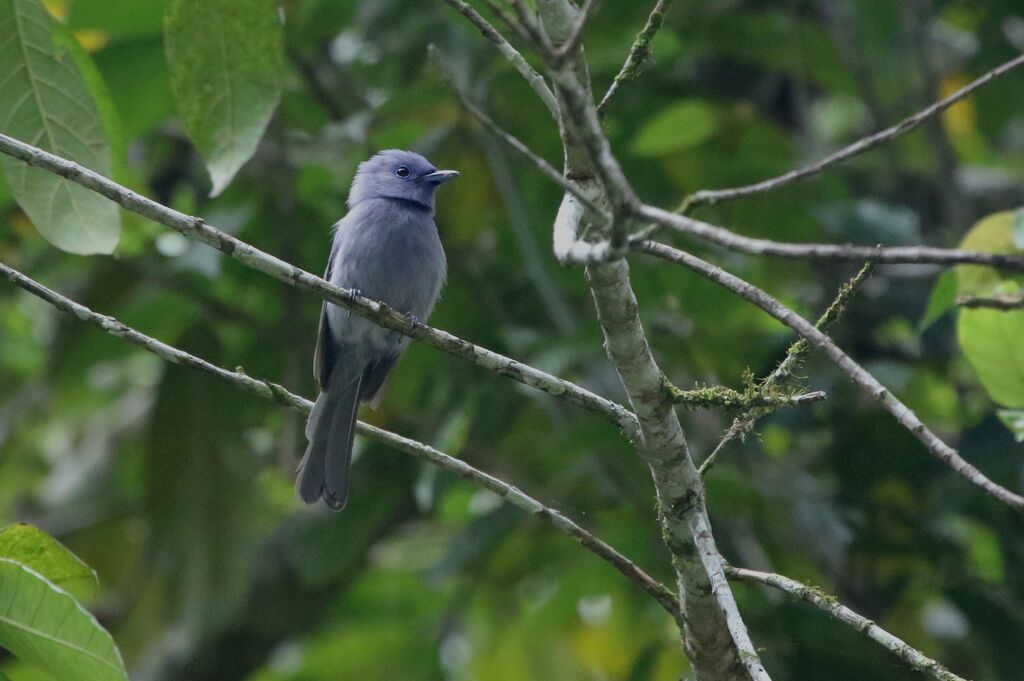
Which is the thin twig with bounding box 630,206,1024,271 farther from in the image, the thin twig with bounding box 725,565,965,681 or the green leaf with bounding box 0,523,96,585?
the green leaf with bounding box 0,523,96,585

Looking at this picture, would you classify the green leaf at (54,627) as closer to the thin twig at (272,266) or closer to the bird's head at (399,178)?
the thin twig at (272,266)

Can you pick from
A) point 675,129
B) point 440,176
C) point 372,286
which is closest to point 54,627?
point 372,286

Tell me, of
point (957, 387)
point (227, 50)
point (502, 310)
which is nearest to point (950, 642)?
point (957, 387)

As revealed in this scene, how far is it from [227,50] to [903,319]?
11.3 ft

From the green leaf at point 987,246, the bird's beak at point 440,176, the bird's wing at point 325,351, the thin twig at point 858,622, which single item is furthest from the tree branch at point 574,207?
the bird's beak at point 440,176

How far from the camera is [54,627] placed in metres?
2.41

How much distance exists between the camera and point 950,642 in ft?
18.7

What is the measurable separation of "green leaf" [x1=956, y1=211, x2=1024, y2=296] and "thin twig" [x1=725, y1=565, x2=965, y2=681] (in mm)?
Answer: 1399

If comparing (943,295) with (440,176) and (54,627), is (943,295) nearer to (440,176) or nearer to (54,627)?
(440,176)

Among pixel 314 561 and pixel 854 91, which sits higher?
pixel 854 91

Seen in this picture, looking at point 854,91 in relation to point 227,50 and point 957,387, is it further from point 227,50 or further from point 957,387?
point 227,50

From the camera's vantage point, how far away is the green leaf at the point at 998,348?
10.9 ft

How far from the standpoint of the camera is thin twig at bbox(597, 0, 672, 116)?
97.4 inches

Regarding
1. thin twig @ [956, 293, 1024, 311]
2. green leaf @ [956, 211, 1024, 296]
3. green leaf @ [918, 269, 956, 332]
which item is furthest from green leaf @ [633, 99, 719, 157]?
thin twig @ [956, 293, 1024, 311]
